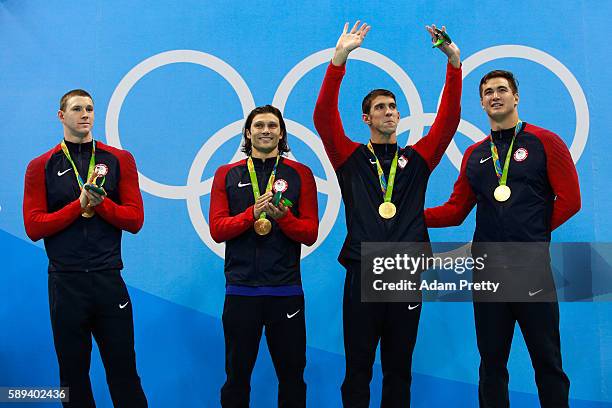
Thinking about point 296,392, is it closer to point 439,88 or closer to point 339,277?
point 339,277

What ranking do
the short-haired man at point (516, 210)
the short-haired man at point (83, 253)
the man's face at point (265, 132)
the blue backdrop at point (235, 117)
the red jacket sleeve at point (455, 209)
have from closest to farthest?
the short-haired man at point (516, 210), the short-haired man at point (83, 253), the man's face at point (265, 132), the red jacket sleeve at point (455, 209), the blue backdrop at point (235, 117)

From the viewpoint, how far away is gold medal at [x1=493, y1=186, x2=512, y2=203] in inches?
133

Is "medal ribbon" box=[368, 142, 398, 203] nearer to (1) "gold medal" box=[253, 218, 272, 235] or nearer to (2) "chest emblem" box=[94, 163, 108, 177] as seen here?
(1) "gold medal" box=[253, 218, 272, 235]

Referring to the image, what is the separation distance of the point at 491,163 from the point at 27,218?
2410 mm

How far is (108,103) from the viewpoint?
4598 mm

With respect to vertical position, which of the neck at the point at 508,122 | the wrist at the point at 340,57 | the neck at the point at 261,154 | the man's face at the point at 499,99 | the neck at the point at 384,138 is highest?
the wrist at the point at 340,57

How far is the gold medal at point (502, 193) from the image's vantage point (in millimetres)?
3367

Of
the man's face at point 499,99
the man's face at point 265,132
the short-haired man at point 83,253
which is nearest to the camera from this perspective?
the short-haired man at point 83,253

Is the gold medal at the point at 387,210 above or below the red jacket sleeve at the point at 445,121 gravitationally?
below

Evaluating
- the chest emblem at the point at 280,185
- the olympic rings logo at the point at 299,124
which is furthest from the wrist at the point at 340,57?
the olympic rings logo at the point at 299,124

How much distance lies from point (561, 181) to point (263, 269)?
62.1 inches

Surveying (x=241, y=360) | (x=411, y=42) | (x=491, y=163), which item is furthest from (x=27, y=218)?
(x=411, y=42)

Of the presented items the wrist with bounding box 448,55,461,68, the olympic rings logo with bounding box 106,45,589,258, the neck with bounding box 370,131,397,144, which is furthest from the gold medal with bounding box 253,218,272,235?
the wrist with bounding box 448,55,461,68

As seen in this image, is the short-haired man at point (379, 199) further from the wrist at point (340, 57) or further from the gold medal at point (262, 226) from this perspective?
the gold medal at point (262, 226)
